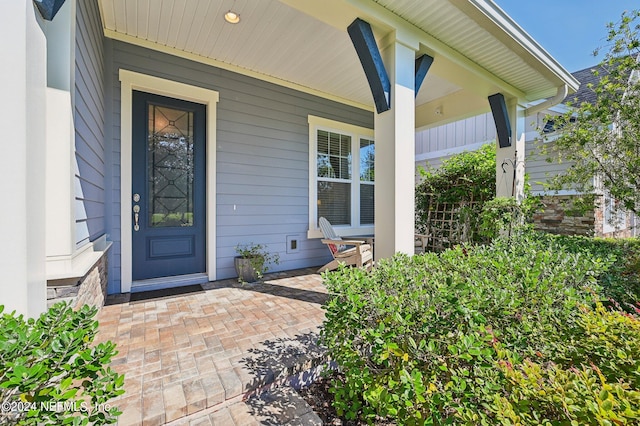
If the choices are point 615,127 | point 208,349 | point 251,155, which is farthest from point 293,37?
point 615,127

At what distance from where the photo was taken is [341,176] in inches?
206

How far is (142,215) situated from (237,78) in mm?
2325

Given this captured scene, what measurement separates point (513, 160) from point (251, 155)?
13.2ft

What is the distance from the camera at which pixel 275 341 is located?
2162 mm

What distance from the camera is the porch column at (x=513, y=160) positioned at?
13.5 feet

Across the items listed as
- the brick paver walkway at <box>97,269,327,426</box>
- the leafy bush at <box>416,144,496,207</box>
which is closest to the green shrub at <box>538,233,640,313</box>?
the leafy bush at <box>416,144,496,207</box>

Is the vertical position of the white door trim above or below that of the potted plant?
above

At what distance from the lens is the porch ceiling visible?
8.11ft

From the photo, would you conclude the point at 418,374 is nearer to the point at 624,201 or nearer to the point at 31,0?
the point at 31,0

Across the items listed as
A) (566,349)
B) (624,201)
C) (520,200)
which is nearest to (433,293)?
(566,349)

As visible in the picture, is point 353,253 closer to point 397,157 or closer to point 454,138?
point 397,157

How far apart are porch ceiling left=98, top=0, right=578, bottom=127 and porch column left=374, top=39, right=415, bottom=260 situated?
258 millimetres

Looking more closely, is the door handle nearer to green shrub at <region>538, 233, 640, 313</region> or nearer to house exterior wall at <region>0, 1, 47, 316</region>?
house exterior wall at <region>0, 1, 47, 316</region>

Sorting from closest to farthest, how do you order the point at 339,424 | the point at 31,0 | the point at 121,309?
the point at 31,0 → the point at 339,424 → the point at 121,309
